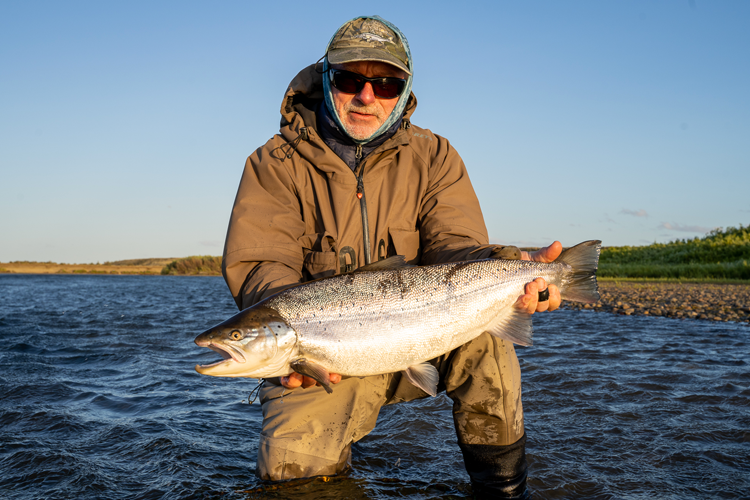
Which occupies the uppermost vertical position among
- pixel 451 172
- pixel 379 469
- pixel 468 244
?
pixel 451 172

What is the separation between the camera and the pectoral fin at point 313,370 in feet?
8.88

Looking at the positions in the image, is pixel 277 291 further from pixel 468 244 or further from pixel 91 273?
pixel 91 273

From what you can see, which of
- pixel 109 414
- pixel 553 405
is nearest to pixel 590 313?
pixel 553 405

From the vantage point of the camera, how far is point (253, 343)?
2666mm

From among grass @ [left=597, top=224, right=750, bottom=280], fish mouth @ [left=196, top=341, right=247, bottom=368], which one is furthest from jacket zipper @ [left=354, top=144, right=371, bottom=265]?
grass @ [left=597, top=224, right=750, bottom=280]

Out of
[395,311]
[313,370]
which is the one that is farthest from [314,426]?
[395,311]

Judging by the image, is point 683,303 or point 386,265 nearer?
point 386,265

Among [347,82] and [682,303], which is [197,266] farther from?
[347,82]

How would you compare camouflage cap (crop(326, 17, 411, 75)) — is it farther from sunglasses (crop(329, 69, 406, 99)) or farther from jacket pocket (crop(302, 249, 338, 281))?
jacket pocket (crop(302, 249, 338, 281))

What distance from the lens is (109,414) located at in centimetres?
472

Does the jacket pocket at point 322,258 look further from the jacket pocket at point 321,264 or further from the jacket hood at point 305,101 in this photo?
the jacket hood at point 305,101

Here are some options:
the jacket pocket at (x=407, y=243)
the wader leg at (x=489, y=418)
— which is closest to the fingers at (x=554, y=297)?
the wader leg at (x=489, y=418)

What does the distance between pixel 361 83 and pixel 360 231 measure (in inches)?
41.2

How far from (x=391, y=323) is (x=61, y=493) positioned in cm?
226
